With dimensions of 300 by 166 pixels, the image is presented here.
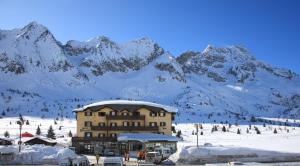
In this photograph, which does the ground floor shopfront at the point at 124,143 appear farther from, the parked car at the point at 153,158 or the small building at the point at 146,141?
the parked car at the point at 153,158

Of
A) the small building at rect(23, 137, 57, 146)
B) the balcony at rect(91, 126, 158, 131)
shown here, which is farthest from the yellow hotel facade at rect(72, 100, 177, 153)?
the small building at rect(23, 137, 57, 146)

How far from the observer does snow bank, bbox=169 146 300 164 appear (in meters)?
51.8

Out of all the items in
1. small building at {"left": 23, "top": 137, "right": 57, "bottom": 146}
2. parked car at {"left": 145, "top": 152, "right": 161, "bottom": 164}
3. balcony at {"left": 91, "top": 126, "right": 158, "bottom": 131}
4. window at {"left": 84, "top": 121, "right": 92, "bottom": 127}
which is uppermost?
window at {"left": 84, "top": 121, "right": 92, "bottom": 127}

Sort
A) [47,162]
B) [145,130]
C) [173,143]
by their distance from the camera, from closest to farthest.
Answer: [47,162] < [173,143] < [145,130]

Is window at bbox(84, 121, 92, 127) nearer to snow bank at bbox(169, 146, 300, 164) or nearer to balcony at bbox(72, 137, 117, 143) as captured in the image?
balcony at bbox(72, 137, 117, 143)

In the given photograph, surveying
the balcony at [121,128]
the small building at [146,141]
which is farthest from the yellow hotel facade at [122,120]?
the small building at [146,141]

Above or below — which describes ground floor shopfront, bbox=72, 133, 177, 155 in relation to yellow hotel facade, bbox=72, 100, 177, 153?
below

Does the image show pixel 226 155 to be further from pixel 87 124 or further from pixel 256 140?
pixel 87 124

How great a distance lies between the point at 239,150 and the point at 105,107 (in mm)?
38089

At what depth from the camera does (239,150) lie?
53.1 m

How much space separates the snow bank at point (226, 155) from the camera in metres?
51.8

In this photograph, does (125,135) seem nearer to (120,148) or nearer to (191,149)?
(120,148)

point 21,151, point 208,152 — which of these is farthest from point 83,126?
point 208,152

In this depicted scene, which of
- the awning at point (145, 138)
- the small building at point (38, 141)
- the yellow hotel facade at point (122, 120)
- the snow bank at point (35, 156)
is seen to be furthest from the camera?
the yellow hotel facade at point (122, 120)
